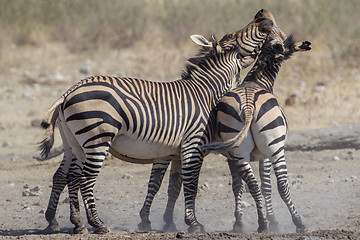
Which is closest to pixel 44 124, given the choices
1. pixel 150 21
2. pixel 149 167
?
pixel 149 167

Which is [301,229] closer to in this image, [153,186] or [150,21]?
[153,186]

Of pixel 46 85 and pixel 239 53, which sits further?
pixel 46 85

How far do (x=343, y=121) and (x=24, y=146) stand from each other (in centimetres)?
573

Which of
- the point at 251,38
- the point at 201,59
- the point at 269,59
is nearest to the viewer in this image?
the point at 201,59

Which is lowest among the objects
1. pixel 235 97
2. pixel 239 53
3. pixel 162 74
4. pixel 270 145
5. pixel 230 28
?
pixel 270 145

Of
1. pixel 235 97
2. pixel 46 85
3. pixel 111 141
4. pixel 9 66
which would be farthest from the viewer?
pixel 9 66

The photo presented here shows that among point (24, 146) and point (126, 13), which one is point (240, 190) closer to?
point (24, 146)

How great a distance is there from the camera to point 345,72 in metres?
15.1

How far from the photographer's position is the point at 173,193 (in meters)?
6.96

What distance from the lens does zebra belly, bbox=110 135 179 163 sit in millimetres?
6109

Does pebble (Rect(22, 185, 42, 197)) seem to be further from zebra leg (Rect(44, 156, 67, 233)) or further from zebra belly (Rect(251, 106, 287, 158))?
zebra belly (Rect(251, 106, 287, 158))

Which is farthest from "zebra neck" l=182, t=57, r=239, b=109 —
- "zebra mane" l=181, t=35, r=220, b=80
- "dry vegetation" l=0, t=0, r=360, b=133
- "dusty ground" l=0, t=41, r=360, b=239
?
"dry vegetation" l=0, t=0, r=360, b=133

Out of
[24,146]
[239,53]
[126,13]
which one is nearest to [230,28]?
[126,13]

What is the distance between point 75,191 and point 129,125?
0.89m
